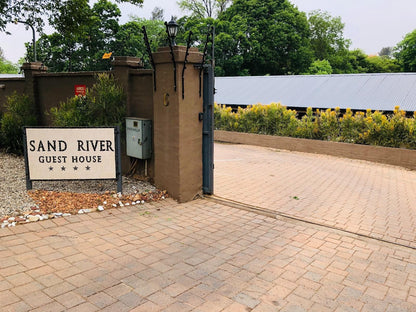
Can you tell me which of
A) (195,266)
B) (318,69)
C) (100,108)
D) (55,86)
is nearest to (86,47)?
(318,69)

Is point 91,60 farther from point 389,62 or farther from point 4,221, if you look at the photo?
point 389,62

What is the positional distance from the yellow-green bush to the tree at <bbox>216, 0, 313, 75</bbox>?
1047 inches

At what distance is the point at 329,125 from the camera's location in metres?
13.3

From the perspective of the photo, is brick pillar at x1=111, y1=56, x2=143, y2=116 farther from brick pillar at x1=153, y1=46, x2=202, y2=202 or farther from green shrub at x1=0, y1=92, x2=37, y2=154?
green shrub at x1=0, y1=92, x2=37, y2=154

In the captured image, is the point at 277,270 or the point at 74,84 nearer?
the point at 277,270

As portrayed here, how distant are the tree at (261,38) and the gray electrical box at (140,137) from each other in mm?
34917

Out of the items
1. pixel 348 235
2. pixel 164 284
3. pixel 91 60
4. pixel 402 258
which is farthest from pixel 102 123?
pixel 91 60

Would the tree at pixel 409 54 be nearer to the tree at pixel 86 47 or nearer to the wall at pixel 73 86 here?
the tree at pixel 86 47

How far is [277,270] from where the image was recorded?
13.7 ft

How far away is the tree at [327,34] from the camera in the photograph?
203 feet

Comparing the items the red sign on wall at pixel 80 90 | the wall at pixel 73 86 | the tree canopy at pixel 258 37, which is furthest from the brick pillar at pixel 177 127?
the tree canopy at pixel 258 37

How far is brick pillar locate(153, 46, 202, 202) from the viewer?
637 cm

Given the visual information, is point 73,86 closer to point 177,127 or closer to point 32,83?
point 32,83

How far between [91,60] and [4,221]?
1326 inches
